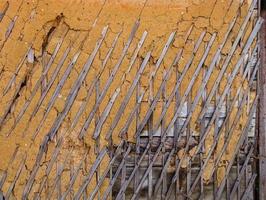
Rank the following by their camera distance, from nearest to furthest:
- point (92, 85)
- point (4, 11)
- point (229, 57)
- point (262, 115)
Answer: point (4, 11) → point (92, 85) → point (229, 57) → point (262, 115)

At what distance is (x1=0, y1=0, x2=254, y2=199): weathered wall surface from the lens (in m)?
4.10

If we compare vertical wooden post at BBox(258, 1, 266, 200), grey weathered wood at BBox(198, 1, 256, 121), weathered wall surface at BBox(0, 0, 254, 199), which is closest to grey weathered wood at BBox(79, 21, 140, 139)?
weathered wall surface at BBox(0, 0, 254, 199)

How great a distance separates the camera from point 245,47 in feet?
14.3

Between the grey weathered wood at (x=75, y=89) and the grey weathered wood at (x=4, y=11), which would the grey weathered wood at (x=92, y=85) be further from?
the grey weathered wood at (x=4, y=11)

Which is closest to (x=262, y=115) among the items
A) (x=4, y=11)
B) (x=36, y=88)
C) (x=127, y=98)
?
(x=127, y=98)

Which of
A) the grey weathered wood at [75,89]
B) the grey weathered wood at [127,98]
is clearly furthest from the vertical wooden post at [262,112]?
the grey weathered wood at [75,89]

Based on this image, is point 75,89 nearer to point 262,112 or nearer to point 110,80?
point 110,80

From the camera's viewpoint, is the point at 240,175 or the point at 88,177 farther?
the point at 240,175

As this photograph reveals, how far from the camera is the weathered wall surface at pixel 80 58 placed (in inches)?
161

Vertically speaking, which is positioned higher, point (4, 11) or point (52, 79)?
point (4, 11)

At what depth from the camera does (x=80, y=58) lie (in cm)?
416

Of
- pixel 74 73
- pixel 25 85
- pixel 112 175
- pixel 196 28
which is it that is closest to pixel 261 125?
pixel 196 28

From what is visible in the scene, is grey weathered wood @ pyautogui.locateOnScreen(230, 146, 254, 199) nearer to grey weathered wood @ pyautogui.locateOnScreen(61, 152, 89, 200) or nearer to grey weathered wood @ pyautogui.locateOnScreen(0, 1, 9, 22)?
grey weathered wood @ pyautogui.locateOnScreen(61, 152, 89, 200)

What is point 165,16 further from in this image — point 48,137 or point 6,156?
point 6,156
